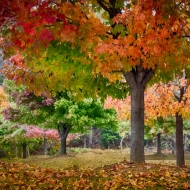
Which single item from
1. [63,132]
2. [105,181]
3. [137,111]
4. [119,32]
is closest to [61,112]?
[63,132]

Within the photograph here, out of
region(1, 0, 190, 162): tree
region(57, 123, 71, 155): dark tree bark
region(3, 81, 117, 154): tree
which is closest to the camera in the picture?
region(1, 0, 190, 162): tree

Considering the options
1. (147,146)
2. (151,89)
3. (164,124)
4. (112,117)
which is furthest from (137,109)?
(147,146)

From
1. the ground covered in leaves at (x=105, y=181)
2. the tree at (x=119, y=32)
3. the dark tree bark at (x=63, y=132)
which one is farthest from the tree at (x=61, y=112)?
the ground covered in leaves at (x=105, y=181)

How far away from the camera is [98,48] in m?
6.40

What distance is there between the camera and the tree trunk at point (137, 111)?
8.00 meters

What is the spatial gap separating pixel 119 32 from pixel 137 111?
2189 mm

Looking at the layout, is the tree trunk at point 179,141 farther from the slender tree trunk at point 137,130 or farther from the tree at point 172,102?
the slender tree trunk at point 137,130

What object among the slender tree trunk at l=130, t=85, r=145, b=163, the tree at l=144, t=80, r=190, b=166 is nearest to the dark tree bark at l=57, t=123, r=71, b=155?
the tree at l=144, t=80, r=190, b=166

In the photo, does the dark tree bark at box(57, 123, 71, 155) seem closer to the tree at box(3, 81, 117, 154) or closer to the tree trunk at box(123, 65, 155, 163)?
the tree at box(3, 81, 117, 154)

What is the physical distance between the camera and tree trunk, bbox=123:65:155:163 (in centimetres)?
800

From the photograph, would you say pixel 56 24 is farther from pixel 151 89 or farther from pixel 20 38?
pixel 151 89

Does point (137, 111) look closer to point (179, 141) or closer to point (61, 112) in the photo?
point (179, 141)

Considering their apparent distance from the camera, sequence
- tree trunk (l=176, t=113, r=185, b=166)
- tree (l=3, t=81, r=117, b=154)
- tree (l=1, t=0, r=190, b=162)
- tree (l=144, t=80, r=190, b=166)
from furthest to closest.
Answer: tree (l=3, t=81, r=117, b=154)
tree trunk (l=176, t=113, r=185, b=166)
tree (l=144, t=80, r=190, b=166)
tree (l=1, t=0, r=190, b=162)

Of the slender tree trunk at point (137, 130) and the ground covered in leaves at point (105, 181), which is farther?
the slender tree trunk at point (137, 130)
